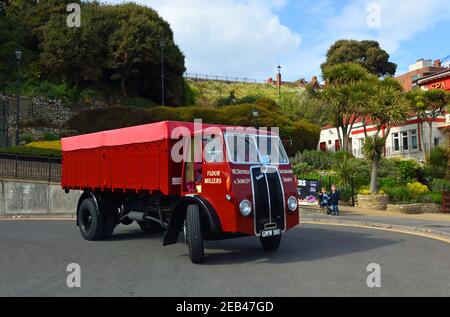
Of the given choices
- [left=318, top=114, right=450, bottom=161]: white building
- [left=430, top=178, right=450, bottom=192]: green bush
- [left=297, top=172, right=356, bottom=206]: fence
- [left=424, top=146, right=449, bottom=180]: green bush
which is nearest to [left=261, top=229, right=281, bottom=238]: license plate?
[left=297, top=172, right=356, bottom=206]: fence

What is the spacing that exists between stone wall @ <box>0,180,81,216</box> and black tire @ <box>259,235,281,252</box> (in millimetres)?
15274

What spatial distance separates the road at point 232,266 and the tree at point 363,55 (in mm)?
74441

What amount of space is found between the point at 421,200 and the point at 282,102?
33.8 meters

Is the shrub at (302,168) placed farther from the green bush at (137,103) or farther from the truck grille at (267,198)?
the truck grille at (267,198)

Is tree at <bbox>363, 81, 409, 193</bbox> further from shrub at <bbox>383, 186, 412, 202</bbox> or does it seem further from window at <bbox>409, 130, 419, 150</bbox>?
window at <bbox>409, 130, 419, 150</bbox>

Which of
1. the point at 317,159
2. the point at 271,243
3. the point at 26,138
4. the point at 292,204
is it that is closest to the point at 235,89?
the point at 317,159

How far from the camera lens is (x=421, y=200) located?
25.0 meters

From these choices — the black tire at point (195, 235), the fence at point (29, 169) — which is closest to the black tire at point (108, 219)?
the black tire at point (195, 235)

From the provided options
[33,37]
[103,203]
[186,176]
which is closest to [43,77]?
[33,37]

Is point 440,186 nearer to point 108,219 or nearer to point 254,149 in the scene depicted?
point 108,219

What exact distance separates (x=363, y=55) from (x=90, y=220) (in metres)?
79.0

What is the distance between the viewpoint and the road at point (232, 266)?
7027mm

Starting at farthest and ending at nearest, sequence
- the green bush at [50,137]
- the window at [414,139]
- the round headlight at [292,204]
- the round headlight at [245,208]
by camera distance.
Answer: the window at [414,139]
the green bush at [50,137]
the round headlight at [292,204]
the round headlight at [245,208]

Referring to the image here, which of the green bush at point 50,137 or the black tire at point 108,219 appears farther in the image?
the green bush at point 50,137
